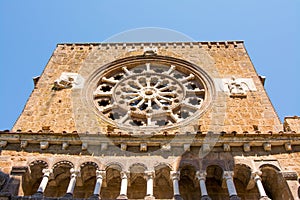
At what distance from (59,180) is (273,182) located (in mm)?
5299

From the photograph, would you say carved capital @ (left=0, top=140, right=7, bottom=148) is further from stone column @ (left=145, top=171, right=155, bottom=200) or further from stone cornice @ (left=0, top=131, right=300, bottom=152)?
stone column @ (left=145, top=171, right=155, bottom=200)

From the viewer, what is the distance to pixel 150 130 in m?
13.1

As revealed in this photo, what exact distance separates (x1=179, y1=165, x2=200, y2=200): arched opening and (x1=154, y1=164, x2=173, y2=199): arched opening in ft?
1.00

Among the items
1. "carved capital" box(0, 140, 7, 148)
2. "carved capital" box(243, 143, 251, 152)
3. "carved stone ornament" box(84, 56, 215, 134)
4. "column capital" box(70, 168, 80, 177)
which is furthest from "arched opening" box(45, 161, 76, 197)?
"carved capital" box(243, 143, 251, 152)

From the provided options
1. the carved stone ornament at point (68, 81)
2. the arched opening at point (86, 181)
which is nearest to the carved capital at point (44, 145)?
the arched opening at point (86, 181)

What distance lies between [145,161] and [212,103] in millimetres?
4724

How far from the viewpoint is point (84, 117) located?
45.7ft

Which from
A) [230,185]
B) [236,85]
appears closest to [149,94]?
[236,85]

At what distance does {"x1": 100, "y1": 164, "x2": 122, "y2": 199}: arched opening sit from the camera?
34.2 ft

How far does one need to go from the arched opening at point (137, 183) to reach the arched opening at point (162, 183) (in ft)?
1.00

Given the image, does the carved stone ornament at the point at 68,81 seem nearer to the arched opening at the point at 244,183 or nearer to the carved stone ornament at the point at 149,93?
the carved stone ornament at the point at 149,93

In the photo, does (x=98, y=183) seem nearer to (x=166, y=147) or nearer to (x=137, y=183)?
(x=137, y=183)

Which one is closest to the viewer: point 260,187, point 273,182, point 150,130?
point 260,187

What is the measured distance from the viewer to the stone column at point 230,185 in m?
9.47
